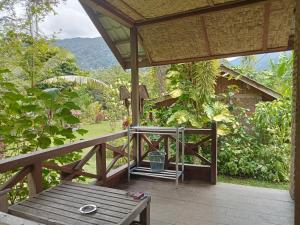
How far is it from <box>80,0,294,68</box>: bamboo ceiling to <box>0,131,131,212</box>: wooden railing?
1.67 metres

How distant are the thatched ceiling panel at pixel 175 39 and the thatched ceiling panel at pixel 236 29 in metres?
0.16

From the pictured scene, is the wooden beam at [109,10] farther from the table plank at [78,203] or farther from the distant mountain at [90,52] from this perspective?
the distant mountain at [90,52]

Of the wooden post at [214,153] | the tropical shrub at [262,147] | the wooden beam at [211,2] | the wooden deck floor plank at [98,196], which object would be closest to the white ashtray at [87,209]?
the wooden deck floor plank at [98,196]

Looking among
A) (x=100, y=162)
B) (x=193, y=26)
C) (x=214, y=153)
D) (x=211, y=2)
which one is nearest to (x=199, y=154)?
(x=214, y=153)

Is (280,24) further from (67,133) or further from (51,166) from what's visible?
(51,166)

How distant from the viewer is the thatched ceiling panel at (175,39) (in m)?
3.59

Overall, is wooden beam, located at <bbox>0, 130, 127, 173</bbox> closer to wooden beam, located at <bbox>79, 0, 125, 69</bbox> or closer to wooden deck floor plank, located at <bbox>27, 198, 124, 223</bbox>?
wooden deck floor plank, located at <bbox>27, 198, 124, 223</bbox>

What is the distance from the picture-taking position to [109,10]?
3188 mm

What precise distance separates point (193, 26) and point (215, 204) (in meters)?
2.53

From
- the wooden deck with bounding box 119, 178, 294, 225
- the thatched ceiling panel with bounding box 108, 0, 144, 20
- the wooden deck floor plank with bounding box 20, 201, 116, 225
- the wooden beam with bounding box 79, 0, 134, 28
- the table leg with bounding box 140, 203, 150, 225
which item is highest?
the thatched ceiling panel with bounding box 108, 0, 144, 20

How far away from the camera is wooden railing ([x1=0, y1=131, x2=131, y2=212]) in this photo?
1.83 metres

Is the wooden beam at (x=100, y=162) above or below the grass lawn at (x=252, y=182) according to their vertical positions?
above

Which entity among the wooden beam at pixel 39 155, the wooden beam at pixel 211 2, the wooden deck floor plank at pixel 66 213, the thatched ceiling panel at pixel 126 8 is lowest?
the wooden deck floor plank at pixel 66 213

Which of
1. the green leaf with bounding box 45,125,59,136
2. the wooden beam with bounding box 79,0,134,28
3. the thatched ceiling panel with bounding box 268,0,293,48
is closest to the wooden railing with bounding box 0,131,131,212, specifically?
the green leaf with bounding box 45,125,59,136
